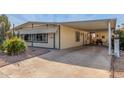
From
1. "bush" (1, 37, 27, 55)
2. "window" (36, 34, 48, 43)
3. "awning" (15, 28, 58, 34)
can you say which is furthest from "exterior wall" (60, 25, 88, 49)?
"bush" (1, 37, 27, 55)

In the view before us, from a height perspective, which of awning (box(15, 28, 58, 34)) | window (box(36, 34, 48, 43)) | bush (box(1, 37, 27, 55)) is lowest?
bush (box(1, 37, 27, 55))

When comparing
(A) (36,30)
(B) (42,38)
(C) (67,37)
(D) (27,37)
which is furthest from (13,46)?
(C) (67,37)

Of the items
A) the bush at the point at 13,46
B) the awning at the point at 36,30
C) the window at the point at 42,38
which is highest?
the awning at the point at 36,30

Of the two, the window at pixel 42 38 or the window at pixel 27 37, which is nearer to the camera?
the window at pixel 27 37

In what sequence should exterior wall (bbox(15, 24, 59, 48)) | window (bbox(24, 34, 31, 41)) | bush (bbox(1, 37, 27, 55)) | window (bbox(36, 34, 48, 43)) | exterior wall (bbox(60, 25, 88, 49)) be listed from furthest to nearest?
window (bbox(36, 34, 48, 43)) → exterior wall (bbox(60, 25, 88, 49)) → exterior wall (bbox(15, 24, 59, 48)) → window (bbox(24, 34, 31, 41)) → bush (bbox(1, 37, 27, 55))

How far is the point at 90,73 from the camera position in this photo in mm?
7234

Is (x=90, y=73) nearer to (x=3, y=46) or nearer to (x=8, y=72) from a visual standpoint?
(x=8, y=72)

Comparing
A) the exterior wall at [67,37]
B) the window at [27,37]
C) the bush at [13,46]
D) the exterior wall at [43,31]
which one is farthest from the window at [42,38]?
the bush at [13,46]

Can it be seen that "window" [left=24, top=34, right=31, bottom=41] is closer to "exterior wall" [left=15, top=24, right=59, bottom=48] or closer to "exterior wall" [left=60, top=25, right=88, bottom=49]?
"exterior wall" [left=15, top=24, right=59, bottom=48]

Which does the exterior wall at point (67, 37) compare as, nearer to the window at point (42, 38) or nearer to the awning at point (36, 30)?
the awning at point (36, 30)

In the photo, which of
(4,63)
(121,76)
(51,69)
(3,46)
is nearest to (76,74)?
(51,69)

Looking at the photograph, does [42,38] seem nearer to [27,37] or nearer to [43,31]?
[43,31]

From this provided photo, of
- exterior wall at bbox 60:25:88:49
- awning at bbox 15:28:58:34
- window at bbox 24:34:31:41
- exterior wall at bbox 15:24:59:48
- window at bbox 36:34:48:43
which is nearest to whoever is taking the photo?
window at bbox 24:34:31:41

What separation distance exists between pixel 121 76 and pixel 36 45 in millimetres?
9835
